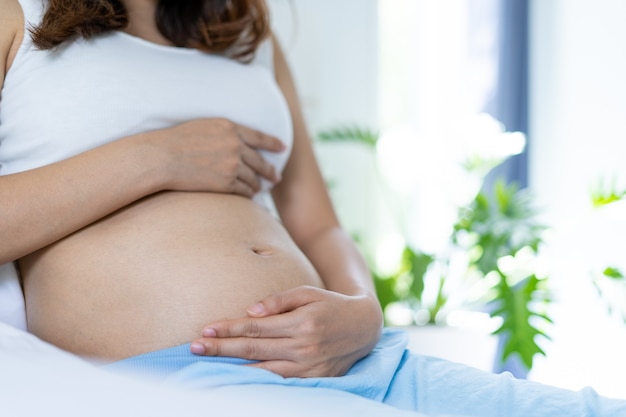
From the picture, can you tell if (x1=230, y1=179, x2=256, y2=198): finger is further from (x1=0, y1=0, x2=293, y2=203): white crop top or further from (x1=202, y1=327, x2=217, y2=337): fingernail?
(x1=202, y1=327, x2=217, y2=337): fingernail

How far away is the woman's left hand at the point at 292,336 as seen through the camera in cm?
82

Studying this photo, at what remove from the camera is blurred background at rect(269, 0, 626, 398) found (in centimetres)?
210

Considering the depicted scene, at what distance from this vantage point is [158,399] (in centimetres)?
54

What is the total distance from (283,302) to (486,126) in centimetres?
158

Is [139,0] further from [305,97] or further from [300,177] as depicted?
[305,97]

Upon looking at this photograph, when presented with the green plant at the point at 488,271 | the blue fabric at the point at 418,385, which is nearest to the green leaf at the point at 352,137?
the green plant at the point at 488,271

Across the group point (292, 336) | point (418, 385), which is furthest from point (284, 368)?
point (418, 385)

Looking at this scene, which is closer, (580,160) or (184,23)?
(184,23)

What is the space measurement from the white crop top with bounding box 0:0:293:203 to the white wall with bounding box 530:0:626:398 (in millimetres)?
1166

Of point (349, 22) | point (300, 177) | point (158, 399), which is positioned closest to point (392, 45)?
point (349, 22)

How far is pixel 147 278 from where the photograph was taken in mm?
902

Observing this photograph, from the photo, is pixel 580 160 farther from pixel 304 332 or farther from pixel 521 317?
pixel 304 332

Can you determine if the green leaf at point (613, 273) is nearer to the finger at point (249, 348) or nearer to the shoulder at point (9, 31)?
the finger at point (249, 348)

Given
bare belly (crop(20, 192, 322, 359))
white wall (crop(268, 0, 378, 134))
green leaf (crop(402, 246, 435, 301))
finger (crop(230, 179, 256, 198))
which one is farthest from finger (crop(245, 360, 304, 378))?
white wall (crop(268, 0, 378, 134))
